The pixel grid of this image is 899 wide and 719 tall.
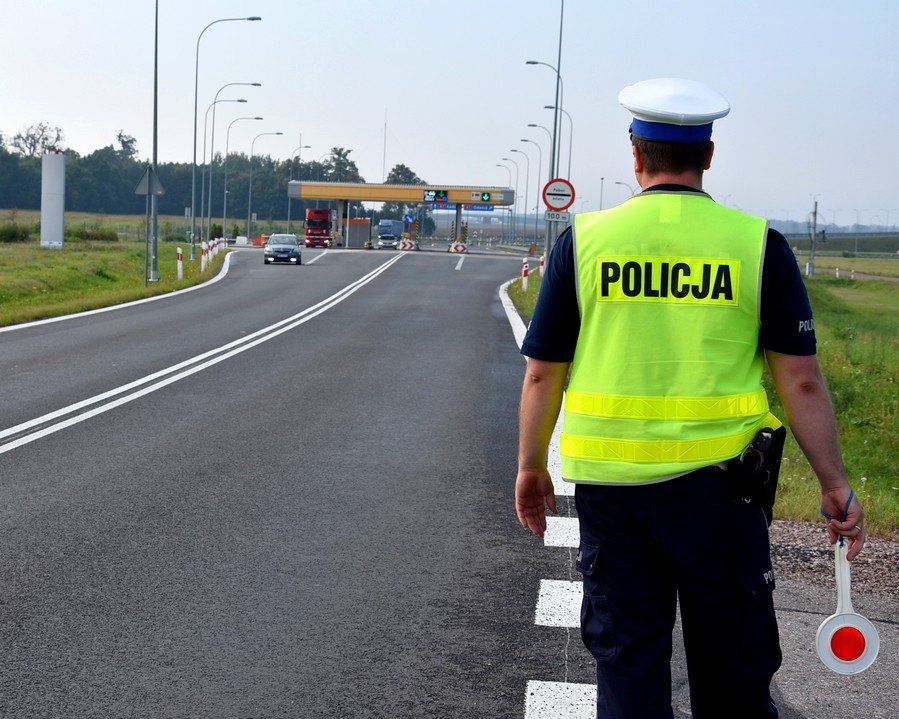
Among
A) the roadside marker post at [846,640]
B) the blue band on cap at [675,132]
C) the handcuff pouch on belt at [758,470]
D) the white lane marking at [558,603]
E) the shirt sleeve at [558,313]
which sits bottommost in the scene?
the white lane marking at [558,603]

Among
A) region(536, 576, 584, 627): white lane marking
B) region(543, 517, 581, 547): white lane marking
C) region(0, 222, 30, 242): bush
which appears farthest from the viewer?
region(0, 222, 30, 242): bush

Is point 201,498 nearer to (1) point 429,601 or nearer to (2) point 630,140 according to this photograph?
(1) point 429,601

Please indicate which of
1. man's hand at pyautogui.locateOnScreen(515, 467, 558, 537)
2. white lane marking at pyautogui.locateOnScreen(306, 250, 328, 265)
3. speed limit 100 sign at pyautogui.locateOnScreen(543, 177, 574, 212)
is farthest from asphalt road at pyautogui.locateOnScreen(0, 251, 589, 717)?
white lane marking at pyautogui.locateOnScreen(306, 250, 328, 265)

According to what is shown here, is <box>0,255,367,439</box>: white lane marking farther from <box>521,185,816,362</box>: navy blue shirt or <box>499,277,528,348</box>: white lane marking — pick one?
<box>521,185,816,362</box>: navy blue shirt

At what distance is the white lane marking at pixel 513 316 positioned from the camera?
67.1ft

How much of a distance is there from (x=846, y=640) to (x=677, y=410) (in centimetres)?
86

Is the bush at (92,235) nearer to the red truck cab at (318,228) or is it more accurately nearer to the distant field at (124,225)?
the distant field at (124,225)

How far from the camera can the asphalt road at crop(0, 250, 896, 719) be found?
14.1 ft

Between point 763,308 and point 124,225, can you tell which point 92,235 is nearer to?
point 124,225

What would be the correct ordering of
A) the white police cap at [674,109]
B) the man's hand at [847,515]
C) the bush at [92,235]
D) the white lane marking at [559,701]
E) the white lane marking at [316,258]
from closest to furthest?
the white police cap at [674,109] < the man's hand at [847,515] < the white lane marking at [559,701] < the white lane marking at [316,258] < the bush at [92,235]

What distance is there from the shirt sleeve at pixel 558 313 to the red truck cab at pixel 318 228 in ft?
233

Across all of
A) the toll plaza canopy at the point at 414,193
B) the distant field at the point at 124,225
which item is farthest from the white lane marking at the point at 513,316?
the distant field at the point at 124,225

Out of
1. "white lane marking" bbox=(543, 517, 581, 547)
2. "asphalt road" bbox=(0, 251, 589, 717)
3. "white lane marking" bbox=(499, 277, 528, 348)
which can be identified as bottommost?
"white lane marking" bbox=(499, 277, 528, 348)

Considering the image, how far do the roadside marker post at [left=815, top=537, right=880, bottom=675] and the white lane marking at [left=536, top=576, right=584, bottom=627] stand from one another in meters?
1.65
